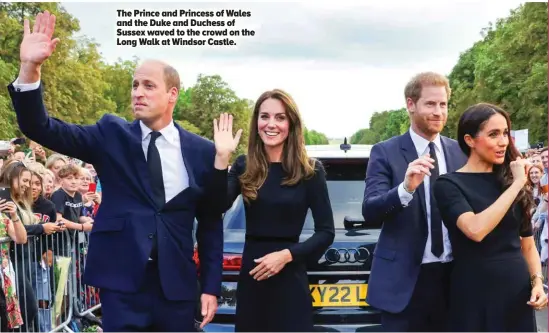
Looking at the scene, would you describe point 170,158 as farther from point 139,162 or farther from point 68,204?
point 68,204

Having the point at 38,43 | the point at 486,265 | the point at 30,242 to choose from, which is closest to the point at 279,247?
the point at 486,265

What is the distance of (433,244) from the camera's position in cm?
426

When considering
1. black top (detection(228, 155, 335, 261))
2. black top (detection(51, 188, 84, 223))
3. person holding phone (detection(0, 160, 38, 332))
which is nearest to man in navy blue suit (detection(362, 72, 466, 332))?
black top (detection(228, 155, 335, 261))

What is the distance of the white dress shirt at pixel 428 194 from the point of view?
4.11m

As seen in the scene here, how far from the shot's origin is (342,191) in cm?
579

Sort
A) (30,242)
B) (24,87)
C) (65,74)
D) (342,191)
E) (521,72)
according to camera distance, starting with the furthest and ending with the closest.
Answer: (65,74) → (521,72) → (30,242) → (342,191) → (24,87)

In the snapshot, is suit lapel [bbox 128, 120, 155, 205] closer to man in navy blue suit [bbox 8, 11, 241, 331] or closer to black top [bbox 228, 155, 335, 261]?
man in navy blue suit [bbox 8, 11, 241, 331]

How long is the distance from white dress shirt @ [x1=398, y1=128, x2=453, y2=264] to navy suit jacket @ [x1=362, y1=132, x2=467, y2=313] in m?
0.03

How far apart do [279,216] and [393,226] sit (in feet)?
2.00

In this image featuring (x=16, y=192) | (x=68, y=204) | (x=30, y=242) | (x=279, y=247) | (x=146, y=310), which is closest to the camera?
(x=146, y=310)

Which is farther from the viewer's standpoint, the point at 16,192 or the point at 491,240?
the point at 16,192

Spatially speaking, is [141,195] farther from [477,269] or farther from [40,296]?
[40,296]

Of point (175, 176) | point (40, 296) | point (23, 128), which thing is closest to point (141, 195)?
point (175, 176)

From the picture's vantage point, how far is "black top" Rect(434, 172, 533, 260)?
4.00 m
